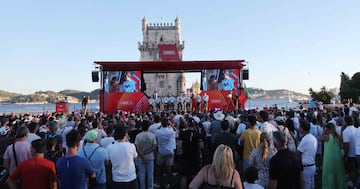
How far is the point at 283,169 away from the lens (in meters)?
4.42

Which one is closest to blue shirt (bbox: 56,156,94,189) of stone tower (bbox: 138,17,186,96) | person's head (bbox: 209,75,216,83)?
person's head (bbox: 209,75,216,83)

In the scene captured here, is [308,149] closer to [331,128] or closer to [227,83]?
[331,128]

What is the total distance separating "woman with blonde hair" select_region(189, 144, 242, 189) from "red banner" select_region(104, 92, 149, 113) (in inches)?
884

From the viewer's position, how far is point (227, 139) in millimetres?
6367

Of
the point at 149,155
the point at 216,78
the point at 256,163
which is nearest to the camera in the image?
the point at 256,163

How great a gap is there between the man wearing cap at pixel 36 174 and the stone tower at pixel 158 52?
5750 centimetres

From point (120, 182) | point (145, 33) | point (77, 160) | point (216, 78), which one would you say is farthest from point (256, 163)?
point (145, 33)

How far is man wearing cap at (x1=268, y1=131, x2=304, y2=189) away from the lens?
14.5 feet

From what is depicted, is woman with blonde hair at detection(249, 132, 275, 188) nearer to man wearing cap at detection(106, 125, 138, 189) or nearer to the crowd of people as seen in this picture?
the crowd of people

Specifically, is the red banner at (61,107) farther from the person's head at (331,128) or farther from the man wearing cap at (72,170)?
the person's head at (331,128)

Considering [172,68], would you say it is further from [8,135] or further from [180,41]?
[180,41]

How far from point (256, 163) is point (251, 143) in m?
1.19

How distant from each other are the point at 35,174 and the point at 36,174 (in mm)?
13

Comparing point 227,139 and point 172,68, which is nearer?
point 227,139
